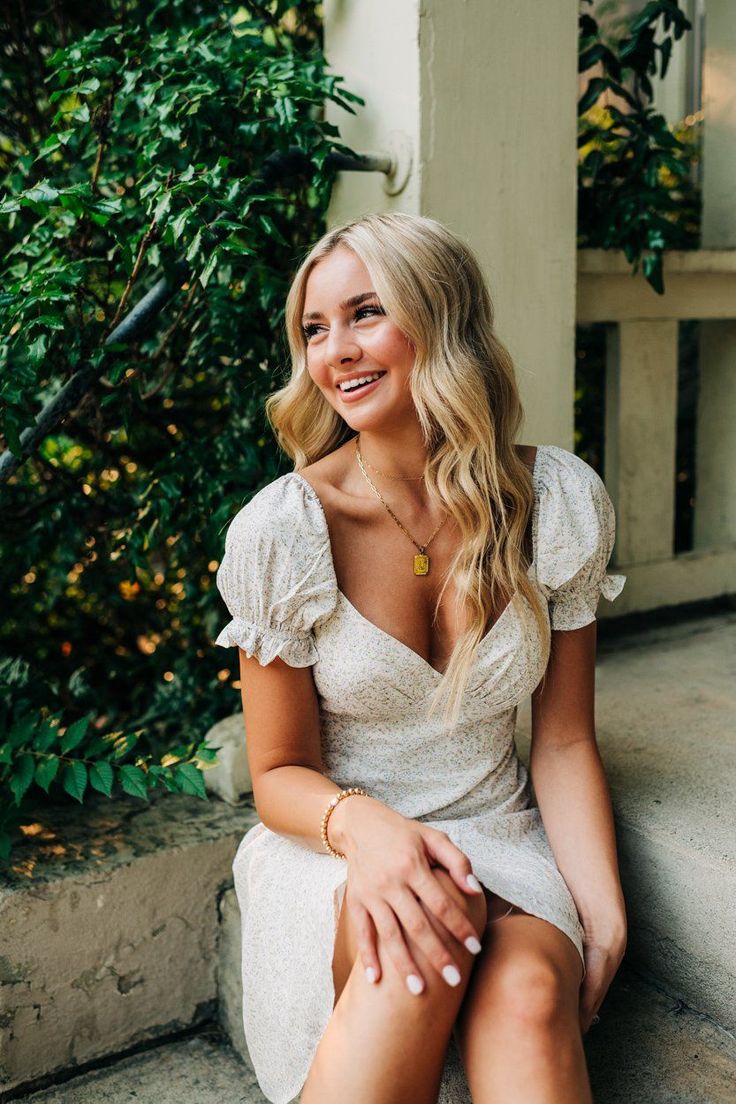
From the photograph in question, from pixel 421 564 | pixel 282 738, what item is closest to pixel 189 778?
pixel 282 738

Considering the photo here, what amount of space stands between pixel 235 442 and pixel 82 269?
575 mm

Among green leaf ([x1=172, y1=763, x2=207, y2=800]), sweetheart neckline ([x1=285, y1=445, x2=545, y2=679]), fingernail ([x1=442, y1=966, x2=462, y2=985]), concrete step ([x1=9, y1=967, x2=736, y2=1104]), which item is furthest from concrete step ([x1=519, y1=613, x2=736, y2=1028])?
green leaf ([x1=172, y1=763, x2=207, y2=800])

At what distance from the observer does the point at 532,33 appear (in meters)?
2.34

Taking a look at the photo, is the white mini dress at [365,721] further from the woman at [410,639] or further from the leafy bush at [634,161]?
the leafy bush at [634,161]

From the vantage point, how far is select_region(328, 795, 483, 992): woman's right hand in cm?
140

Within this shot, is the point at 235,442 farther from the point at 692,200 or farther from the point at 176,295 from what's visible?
the point at 692,200

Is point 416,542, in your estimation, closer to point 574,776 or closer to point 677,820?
point 574,776

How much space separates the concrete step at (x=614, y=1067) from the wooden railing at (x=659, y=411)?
4.25 feet

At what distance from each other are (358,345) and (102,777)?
886 mm

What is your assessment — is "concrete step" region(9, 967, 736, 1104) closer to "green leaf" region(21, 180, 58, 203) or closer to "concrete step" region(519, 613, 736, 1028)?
"concrete step" region(519, 613, 736, 1028)

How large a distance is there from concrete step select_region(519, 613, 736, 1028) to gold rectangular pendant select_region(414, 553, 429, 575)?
557 millimetres

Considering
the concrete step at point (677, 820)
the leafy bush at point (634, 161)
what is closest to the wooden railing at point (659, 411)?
the leafy bush at point (634, 161)

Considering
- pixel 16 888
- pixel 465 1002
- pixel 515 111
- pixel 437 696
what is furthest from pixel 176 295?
pixel 465 1002

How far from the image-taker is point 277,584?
170 cm
